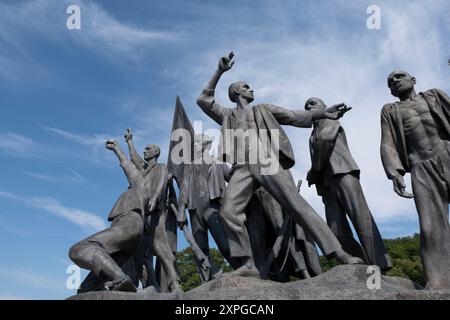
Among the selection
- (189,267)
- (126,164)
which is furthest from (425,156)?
(189,267)

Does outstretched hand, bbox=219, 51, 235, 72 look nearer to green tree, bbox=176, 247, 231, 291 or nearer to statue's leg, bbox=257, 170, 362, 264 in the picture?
statue's leg, bbox=257, 170, 362, 264

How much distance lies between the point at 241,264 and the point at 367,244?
6.48 ft

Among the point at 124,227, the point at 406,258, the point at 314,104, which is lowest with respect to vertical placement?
the point at 124,227

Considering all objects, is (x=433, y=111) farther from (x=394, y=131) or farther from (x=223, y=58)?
(x=223, y=58)

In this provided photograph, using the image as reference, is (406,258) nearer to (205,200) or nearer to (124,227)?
(205,200)

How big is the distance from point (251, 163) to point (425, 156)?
8.49 feet

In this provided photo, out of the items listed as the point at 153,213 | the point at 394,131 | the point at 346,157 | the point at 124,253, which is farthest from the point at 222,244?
the point at 394,131

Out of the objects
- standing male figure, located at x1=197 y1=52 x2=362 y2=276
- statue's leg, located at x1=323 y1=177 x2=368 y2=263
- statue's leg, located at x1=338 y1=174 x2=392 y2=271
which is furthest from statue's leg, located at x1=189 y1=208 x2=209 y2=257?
statue's leg, located at x1=338 y1=174 x2=392 y2=271

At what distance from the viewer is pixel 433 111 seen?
27.7 ft

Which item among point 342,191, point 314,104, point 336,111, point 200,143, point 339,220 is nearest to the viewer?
point 336,111

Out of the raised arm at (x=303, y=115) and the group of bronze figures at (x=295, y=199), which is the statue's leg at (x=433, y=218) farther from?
→ the raised arm at (x=303, y=115)

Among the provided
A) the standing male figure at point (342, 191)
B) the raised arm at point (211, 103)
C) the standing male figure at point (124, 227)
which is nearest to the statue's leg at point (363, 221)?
the standing male figure at point (342, 191)

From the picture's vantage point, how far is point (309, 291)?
266 inches
